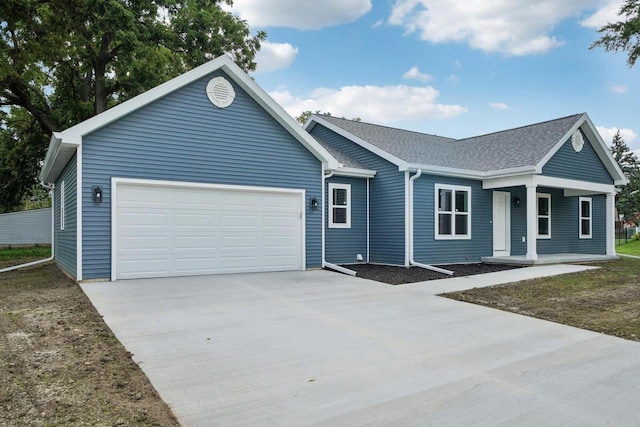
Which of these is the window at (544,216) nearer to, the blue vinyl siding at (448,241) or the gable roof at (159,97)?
the blue vinyl siding at (448,241)

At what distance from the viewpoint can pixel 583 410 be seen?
3.21m

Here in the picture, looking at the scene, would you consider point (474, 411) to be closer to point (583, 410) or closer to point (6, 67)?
point (583, 410)

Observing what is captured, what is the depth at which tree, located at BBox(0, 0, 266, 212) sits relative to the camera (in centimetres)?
1358

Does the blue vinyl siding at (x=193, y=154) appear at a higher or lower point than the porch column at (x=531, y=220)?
higher

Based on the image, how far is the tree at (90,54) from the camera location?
13578 mm

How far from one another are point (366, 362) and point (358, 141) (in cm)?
1015

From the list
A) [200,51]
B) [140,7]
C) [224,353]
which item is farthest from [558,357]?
[200,51]

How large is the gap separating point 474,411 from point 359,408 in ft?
2.80

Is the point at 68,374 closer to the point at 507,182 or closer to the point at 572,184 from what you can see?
the point at 507,182

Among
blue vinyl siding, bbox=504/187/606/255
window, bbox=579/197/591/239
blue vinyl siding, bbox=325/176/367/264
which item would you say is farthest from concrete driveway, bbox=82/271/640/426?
window, bbox=579/197/591/239

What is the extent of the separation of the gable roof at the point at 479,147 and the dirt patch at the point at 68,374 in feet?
29.4

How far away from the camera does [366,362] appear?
4.23 m

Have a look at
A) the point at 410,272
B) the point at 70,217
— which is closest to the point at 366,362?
the point at 410,272

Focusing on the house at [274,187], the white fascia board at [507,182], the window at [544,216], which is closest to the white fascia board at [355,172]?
the house at [274,187]
